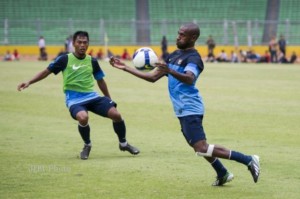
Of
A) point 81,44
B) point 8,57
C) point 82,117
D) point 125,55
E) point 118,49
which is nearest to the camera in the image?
point 82,117

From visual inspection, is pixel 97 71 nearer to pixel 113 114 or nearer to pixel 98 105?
pixel 98 105

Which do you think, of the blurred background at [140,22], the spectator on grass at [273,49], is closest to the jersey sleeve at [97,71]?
the spectator on grass at [273,49]

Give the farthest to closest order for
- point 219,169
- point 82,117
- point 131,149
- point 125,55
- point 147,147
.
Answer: point 125,55 < point 147,147 < point 131,149 < point 82,117 < point 219,169

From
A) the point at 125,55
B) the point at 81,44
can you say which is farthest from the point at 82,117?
the point at 125,55

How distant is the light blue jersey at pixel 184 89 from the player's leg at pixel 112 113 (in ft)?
9.22

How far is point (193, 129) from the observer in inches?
367

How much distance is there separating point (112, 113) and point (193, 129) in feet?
10.0

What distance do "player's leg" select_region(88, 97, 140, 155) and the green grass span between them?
0.21m

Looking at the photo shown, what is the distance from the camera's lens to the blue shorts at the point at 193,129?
930 centimetres

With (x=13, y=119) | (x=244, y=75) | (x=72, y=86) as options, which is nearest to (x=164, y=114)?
(x=13, y=119)

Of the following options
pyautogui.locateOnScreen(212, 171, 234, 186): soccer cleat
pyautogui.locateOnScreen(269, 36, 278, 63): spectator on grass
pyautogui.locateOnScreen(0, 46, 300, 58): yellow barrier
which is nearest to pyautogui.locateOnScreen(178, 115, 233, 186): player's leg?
pyautogui.locateOnScreen(212, 171, 234, 186): soccer cleat

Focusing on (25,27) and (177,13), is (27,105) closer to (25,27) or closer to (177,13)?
(25,27)

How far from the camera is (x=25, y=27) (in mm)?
53406

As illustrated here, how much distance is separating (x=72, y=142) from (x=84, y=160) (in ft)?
7.16
